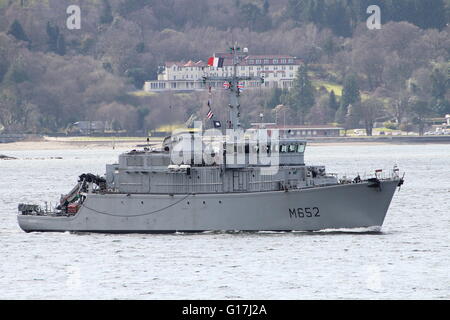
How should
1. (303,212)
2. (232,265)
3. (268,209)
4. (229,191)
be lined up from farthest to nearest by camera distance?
(229,191)
(303,212)
(268,209)
(232,265)

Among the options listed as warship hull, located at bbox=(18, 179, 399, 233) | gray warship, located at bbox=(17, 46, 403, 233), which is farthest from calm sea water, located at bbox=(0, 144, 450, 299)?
gray warship, located at bbox=(17, 46, 403, 233)

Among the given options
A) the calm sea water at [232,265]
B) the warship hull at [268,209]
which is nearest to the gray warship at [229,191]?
the warship hull at [268,209]

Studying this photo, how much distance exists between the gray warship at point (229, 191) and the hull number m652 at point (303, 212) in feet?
0.16

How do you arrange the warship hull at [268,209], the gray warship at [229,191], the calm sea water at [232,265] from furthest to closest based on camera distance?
the gray warship at [229,191]
the warship hull at [268,209]
the calm sea water at [232,265]

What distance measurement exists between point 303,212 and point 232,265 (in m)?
8.10

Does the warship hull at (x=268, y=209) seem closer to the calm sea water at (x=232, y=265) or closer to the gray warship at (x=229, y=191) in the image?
the gray warship at (x=229, y=191)

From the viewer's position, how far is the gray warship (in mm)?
59688

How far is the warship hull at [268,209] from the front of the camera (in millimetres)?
59438

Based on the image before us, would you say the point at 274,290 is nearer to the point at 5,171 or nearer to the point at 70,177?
the point at 70,177

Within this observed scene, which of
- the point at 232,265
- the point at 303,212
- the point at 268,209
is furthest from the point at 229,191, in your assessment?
the point at 232,265

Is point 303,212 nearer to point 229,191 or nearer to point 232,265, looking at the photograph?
point 229,191

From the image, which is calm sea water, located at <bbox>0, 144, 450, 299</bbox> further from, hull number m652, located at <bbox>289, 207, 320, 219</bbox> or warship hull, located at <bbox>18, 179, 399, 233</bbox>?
hull number m652, located at <bbox>289, 207, 320, 219</bbox>

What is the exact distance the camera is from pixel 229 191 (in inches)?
2387
